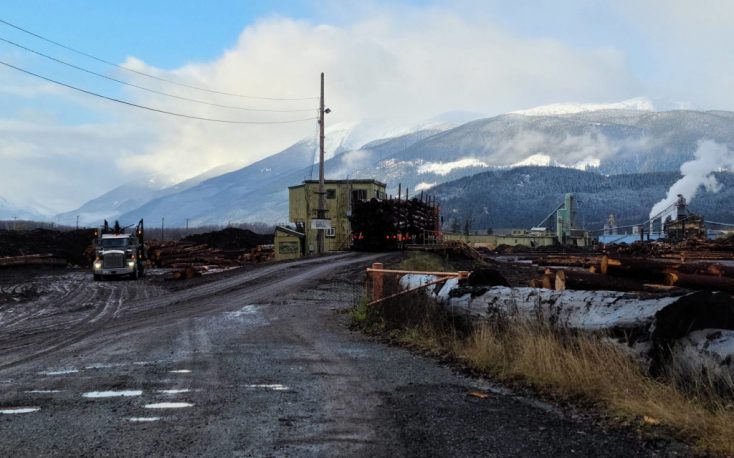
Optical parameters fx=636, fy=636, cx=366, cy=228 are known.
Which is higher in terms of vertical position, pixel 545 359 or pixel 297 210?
pixel 297 210

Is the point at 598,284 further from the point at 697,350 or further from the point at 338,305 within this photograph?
the point at 338,305

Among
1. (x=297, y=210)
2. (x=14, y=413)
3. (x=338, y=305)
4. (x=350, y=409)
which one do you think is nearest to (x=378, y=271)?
(x=338, y=305)

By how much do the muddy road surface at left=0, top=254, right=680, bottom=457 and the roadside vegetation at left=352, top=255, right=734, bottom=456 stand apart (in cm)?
38

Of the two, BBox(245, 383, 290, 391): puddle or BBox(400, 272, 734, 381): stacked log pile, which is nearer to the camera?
Answer: BBox(400, 272, 734, 381): stacked log pile

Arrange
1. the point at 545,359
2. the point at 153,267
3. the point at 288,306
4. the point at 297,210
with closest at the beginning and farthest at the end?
1. the point at 545,359
2. the point at 288,306
3. the point at 153,267
4. the point at 297,210

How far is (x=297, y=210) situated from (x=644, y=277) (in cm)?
5323

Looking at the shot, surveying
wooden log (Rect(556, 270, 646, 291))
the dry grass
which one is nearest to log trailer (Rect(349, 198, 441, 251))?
wooden log (Rect(556, 270, 646, 291))

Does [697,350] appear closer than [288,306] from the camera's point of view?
Yes

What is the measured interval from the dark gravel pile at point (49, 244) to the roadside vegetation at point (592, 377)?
138ft

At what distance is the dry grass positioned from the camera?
A: 4941mm

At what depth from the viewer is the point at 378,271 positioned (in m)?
13.1

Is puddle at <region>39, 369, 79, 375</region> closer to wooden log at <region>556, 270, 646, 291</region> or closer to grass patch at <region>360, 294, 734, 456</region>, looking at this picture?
grass patch at <region>360, 294, 734, 456</region>

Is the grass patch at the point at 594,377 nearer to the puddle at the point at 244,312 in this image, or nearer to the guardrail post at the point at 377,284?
the guardrail post at the point at 377,284

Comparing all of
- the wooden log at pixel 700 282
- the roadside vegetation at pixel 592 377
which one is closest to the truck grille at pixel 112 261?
the roadside vegetation at pixel 592 377
